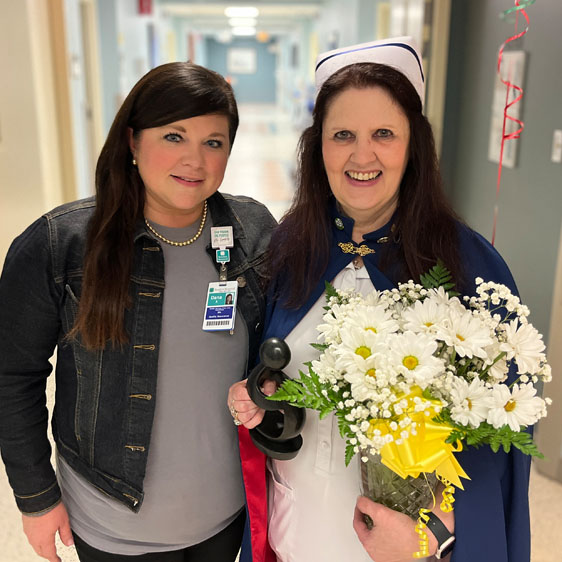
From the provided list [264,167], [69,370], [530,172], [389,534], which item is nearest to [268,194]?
[264,167]

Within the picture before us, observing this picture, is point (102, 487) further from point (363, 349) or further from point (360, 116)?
point (360, 116)

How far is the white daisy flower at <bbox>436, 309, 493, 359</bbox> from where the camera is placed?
1.01m

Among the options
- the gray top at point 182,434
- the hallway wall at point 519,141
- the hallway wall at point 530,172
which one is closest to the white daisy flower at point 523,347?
the gray top at point 182,434

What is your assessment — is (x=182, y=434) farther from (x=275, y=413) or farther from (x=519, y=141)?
(x=519, y=141)

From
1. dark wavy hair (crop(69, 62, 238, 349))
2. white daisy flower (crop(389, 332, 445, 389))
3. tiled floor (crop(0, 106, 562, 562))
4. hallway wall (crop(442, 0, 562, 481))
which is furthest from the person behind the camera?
hallway wall (crop(442, 0, 562, 481))

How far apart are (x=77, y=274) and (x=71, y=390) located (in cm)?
27

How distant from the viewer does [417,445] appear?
1036 mm

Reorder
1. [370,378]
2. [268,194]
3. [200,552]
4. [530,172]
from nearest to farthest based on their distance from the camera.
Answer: [370,378] < [200,552] < [530,172] < [268,194]

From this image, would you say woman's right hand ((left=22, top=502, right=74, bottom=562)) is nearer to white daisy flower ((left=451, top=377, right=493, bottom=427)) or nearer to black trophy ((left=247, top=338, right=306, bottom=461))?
black trophy ((left=247, top=338, right=306, bottom=461))

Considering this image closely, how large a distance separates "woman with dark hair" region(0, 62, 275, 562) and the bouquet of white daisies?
40cm

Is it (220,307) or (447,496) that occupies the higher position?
(220,307)

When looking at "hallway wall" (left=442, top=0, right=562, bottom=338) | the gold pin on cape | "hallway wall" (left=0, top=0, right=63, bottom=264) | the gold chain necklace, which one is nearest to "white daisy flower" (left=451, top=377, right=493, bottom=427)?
the gold pin on cape

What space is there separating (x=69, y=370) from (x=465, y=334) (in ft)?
2.92

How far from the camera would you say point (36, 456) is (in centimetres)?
145
